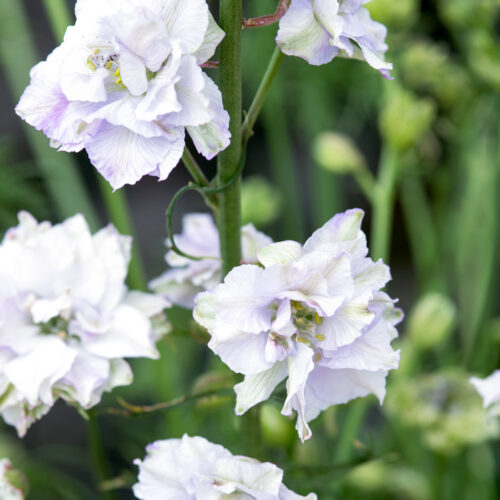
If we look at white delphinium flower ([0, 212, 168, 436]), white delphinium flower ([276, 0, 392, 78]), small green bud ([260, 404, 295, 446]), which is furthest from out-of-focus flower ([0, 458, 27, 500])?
white delphinium flower ([276, 0, 392, 78])

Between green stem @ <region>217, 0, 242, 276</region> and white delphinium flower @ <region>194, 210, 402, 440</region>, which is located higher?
green stem @ <region>217, 0, 242, 276</region>

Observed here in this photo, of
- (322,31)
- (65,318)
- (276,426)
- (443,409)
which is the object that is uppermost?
(322,31)

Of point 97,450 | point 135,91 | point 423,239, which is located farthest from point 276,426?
point 423,239

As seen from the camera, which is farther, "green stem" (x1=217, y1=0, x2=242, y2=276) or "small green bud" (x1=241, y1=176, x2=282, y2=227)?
"small green bud" (x1=241, y1=176, x2=282, y2=227)

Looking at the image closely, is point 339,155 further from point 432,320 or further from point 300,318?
point 300,318

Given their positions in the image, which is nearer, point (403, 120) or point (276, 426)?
point (276, 426)

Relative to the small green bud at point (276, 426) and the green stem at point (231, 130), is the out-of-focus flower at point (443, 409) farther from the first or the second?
the green stem at point (231, 130)

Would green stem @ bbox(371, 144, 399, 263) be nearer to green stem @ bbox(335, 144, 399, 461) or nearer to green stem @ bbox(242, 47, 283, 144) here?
green stem @ bbox(335, 144, 399, 461)
